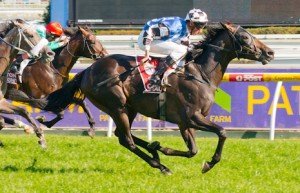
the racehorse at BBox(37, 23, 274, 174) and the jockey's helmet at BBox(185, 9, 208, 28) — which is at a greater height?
the jockey's helmet at BBox(185, 9, 208, 28)

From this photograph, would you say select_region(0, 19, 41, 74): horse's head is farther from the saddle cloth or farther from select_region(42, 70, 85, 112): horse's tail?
the saddle cloth

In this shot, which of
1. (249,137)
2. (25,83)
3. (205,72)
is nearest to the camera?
(205,72)

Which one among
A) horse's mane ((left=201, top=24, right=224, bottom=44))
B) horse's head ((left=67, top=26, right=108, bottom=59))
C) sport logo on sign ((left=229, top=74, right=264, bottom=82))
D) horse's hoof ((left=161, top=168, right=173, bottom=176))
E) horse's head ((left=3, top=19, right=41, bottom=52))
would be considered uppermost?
horse's mane ((left=201, top=24, right=224, bottom=44))

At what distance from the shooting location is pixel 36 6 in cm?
2564

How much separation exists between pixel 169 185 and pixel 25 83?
3.96 meters

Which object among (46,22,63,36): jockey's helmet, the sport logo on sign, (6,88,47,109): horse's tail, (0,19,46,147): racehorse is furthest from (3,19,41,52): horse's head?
the sport logo on sign

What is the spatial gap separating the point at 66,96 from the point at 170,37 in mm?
1319

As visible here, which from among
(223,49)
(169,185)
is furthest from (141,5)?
(169,185)

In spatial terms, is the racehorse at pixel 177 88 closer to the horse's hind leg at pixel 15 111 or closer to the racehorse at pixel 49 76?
the horse's hind leg at pixel 15 111

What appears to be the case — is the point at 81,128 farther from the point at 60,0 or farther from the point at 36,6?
the point at 36,6

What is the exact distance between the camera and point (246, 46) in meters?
7.45

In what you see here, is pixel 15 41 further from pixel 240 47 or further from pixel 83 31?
pixel 240 47

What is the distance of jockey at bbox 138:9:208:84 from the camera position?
7.24 metres

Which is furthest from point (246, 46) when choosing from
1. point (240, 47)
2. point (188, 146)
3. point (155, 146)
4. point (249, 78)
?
point (249, 78)
